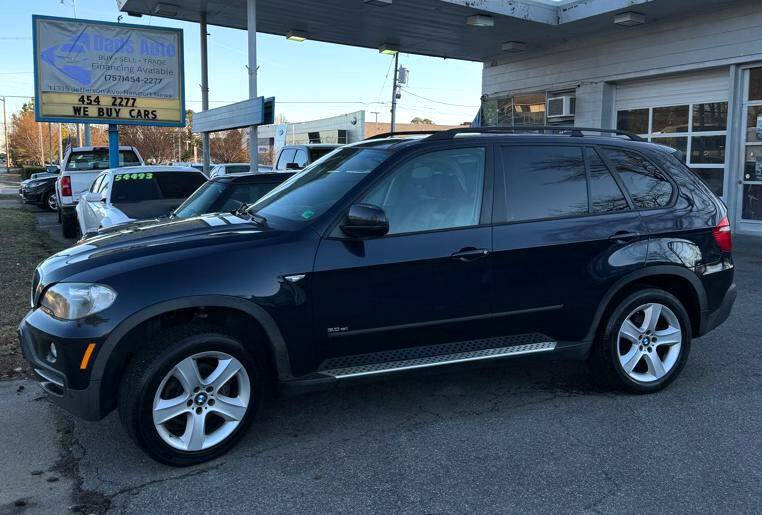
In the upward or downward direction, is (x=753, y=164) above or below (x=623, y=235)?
above

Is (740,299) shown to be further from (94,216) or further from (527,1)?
(94,216)

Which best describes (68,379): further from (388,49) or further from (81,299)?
(388,49)

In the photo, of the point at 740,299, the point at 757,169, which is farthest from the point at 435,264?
the point at 757,169

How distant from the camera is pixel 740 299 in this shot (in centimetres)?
754

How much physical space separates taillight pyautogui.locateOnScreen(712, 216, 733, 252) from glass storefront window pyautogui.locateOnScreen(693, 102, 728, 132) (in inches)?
340

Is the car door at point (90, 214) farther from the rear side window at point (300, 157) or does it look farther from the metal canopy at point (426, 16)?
the rear side window at point (300, 157)

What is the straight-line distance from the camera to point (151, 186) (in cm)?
1009

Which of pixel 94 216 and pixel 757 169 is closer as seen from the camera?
pixel 94 216

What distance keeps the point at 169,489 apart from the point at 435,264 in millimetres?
1946

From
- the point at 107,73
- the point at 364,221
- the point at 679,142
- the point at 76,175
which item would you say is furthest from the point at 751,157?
the point at 76,175

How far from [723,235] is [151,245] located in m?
4.03

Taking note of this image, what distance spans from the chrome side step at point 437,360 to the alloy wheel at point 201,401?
20.4 inches

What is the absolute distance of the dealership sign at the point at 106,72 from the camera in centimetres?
1360

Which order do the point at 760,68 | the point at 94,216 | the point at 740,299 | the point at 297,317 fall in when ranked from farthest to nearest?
1. the point at 760,68
2. the point at 94,216
3. the point at 740,299
4. the point at 297,317
